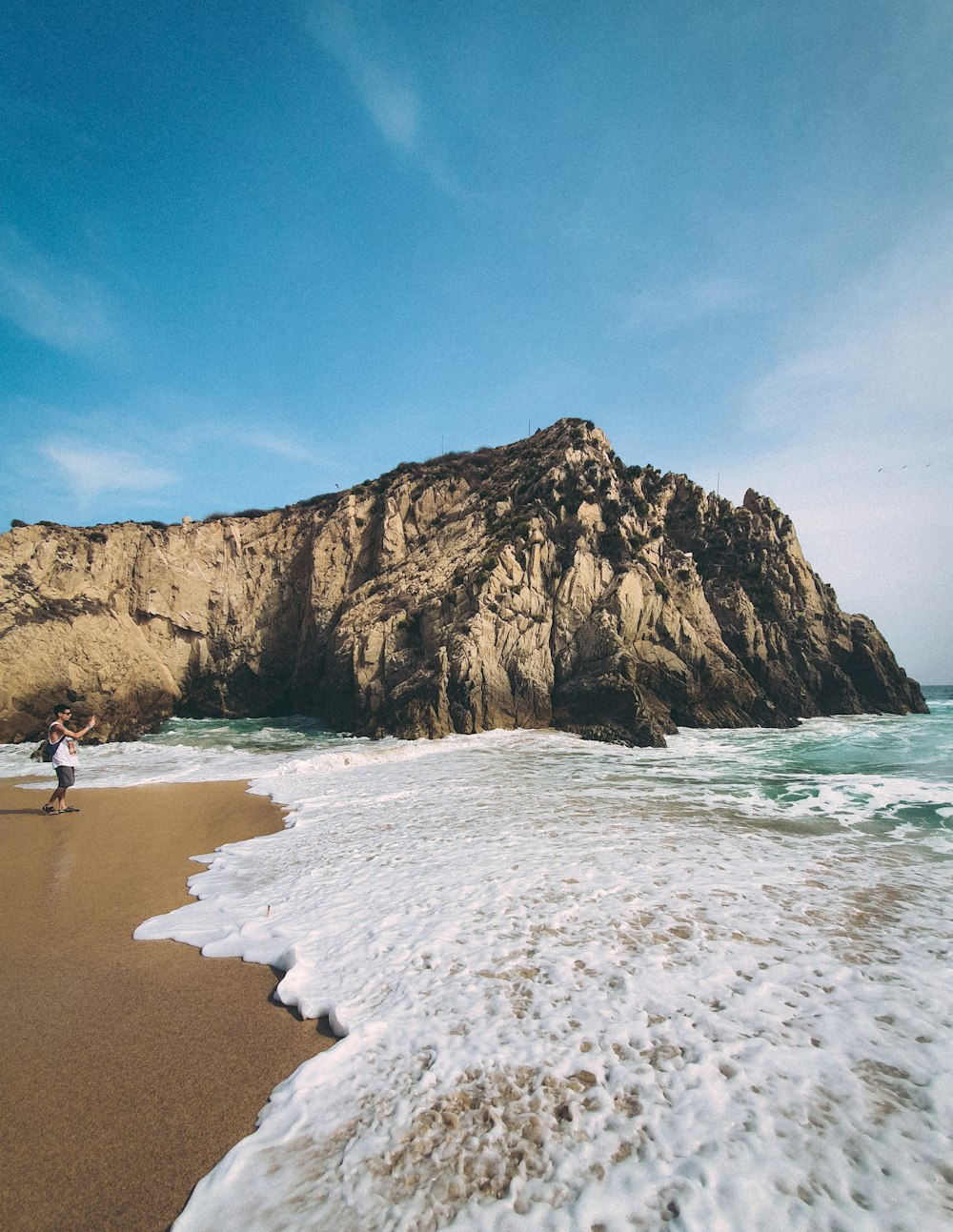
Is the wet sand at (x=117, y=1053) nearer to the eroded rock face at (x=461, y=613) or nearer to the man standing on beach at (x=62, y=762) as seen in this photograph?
the man standing on beach at (x=62, y=762)

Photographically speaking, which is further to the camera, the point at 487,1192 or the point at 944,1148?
the point at 944,1148

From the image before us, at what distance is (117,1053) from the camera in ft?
11.7

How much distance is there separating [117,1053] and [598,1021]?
320cm

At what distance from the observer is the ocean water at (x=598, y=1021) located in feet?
8.18

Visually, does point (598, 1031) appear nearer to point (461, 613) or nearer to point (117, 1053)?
point (117, 1053)

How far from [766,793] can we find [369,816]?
27.5ft

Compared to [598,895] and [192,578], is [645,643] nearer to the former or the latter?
[598,895]

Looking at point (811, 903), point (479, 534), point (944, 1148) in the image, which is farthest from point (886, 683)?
point (944, 1148)

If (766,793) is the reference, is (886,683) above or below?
above

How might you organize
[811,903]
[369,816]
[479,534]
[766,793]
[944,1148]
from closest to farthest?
[944,1148], [811,903], [369,816], [766,793], [479,534]

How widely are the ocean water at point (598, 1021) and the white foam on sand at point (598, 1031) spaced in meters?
0.02

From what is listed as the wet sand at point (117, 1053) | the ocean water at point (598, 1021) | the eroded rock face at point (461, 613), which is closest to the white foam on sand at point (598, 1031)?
the ocean water at point (598, 1021)

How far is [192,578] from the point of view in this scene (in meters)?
34.1

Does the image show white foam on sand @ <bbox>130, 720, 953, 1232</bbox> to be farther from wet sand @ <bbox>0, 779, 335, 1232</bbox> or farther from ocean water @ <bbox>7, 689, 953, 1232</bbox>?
wet sand @ <bbox>0, 779, 335, 1232</bbox>
